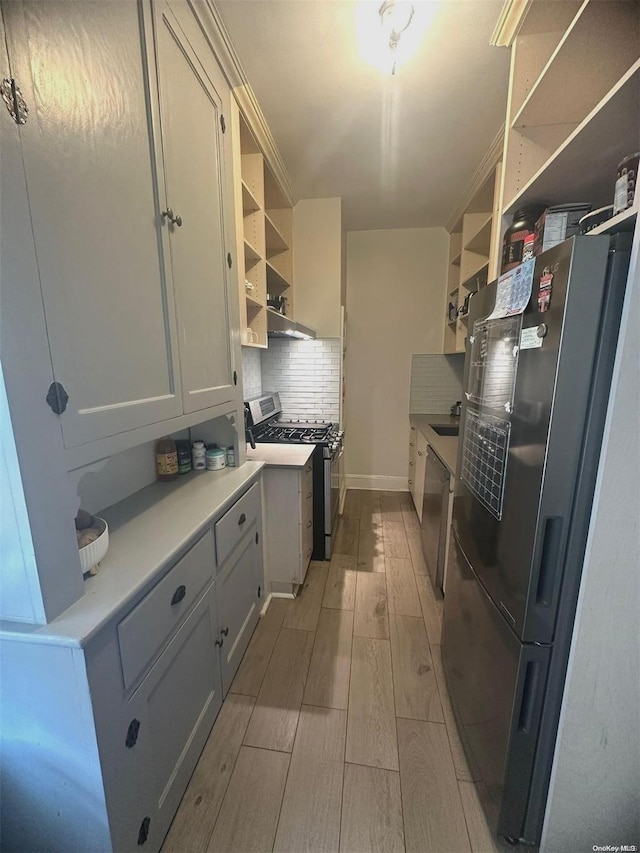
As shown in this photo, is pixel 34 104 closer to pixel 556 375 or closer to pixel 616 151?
pixel 556 375

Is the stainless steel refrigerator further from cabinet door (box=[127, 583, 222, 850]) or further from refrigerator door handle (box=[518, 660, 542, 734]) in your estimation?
cabinet door (box=[127, 583, 222, 850])

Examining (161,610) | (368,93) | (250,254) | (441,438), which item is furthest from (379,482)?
(368,93)

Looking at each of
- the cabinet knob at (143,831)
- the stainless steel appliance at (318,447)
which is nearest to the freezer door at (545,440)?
the cabinet knob at (143,831)

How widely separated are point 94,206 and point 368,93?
5.26ft

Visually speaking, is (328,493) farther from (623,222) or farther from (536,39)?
(536,39)

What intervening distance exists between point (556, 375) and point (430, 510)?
5.71 feet

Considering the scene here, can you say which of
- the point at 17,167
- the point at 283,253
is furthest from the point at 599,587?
the point at 283,253

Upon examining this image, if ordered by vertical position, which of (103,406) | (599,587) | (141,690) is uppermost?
(103,406)

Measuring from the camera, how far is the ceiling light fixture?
118 cm

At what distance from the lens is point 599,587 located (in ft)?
2.57

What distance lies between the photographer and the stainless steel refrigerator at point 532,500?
726mm

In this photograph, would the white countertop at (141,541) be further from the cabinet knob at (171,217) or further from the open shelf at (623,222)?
the open shelf at (623,222)

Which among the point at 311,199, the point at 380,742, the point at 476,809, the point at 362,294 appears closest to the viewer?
the point at 476,809

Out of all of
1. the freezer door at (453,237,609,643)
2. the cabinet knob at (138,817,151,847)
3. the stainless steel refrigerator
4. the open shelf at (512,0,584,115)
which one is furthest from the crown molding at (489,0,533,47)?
the cabinet knob at (138,817,151,847)
